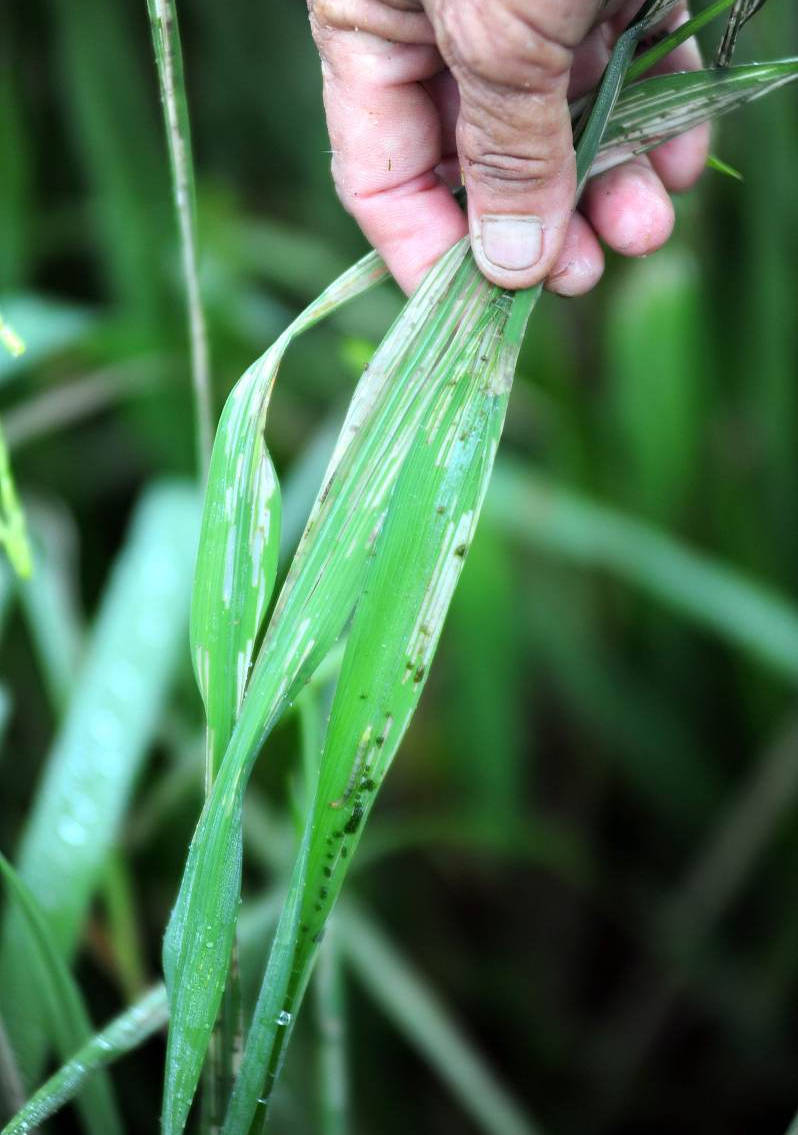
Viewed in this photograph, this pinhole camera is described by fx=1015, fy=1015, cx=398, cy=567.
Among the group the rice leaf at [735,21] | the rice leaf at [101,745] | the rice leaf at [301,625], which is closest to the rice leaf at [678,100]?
the rice leaf at [735,21]

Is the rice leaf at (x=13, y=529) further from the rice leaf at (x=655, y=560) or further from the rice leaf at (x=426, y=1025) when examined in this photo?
the rice leaf at (x=655, y=560)

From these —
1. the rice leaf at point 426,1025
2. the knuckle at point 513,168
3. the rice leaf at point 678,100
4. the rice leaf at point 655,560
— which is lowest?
the rice leaf at point 426,1025

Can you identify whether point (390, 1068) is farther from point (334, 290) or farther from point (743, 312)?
point (743, 312)

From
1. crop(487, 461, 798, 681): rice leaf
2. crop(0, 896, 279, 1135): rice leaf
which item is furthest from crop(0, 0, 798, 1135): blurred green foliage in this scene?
crop(0, 896, 279, 1135): rice leaf

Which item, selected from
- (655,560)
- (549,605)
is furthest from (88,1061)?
(549,605)

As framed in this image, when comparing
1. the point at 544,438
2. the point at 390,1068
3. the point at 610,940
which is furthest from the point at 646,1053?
the point at 544,438
